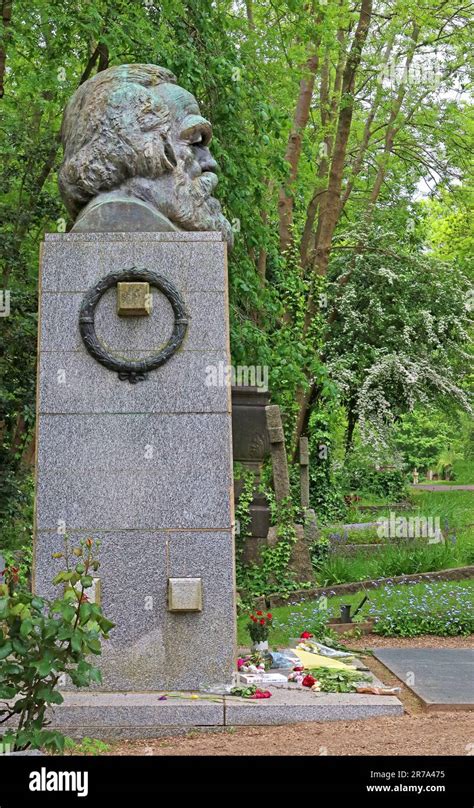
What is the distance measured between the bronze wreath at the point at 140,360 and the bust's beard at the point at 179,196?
2.01ft

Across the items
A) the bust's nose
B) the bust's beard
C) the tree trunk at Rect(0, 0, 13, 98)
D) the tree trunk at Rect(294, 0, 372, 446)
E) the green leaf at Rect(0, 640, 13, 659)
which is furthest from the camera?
the tree trunk at Rect(294, 0, 372, 446)

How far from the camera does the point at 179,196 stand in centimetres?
748

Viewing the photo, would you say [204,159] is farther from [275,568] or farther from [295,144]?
[295,144]

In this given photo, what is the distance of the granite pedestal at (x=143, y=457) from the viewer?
22.2 ft

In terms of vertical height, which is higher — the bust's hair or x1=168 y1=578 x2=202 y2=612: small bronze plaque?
the bust's hair

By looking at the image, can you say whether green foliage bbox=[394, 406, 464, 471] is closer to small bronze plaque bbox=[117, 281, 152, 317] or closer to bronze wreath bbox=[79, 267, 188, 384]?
bronze wreath bbox=[79, 267, 188, 384]

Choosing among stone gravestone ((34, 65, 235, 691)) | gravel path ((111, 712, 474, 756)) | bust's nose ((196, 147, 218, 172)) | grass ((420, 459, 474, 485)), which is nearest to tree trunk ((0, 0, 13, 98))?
bust's nose ((196, 147, 218, 172))

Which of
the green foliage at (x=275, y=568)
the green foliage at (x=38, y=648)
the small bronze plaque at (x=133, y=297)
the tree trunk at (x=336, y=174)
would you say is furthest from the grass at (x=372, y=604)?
the green foliage at (x=38, y=648)

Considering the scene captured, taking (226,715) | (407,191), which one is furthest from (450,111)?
(226,715)

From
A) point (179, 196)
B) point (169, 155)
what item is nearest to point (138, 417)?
point (179, 196)

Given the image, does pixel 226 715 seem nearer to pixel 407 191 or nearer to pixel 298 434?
pixel 298 434

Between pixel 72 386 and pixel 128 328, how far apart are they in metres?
0.55

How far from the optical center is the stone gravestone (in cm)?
677

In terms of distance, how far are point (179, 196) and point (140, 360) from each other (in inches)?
51.6
